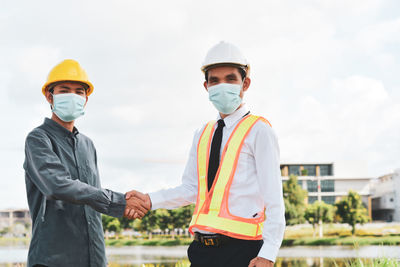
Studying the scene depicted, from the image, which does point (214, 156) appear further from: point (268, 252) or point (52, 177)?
point (52, 177)

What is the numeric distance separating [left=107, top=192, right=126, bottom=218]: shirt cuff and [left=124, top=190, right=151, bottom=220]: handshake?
77 millimetres

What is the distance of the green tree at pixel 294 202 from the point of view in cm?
5503

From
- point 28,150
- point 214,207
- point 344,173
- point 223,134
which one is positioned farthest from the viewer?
point 344,173

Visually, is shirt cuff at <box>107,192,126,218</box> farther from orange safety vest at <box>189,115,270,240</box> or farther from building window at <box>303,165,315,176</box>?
building window at <box>303,165,315,176</box>

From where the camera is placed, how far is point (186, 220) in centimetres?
5856

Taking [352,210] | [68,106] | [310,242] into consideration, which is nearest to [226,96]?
[68,106]

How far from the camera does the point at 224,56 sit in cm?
349

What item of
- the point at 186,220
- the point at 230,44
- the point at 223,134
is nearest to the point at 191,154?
the point at 223,134

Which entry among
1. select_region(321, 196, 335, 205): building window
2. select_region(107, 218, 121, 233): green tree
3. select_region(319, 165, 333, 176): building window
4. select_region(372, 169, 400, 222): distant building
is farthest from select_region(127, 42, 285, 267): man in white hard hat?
select_region(319, 165, 333, 176): building window

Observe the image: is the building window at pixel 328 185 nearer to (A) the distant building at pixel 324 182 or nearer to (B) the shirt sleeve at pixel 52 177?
(A) the distant building at pixel 324 182

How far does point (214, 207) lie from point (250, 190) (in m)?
0.26

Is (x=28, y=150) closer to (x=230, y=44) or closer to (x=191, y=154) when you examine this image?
(x=191, y=154)

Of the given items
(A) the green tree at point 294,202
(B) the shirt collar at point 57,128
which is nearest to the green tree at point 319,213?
(A) the green tree at point 294,202

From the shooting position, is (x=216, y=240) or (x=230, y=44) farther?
(x=230, y=44)
